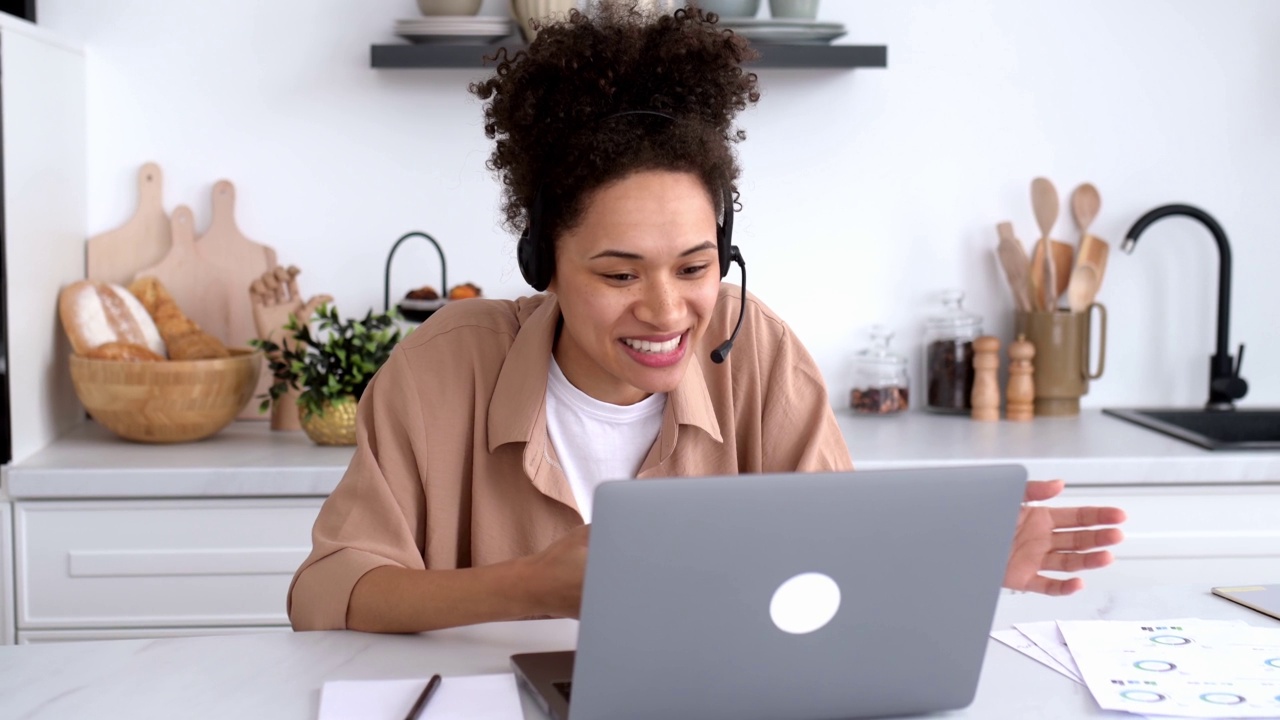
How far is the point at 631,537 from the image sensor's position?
911 mm

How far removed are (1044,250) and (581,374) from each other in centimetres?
147

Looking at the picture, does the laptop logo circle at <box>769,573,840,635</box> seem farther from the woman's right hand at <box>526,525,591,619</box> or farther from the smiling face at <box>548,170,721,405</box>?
the smiling face at <box>548,170,721,405</box>

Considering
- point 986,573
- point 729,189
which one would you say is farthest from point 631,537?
point 729,189

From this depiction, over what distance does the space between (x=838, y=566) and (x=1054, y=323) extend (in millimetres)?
1884

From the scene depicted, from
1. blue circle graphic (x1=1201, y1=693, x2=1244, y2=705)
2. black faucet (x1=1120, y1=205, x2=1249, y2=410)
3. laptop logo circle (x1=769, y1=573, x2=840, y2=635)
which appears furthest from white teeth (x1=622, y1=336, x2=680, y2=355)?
black faucet (x1=1120, y1=205, x2=1249, y2=410)

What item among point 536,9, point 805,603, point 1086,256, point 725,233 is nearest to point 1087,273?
point 1086,256

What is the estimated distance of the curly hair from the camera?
140 centimetres

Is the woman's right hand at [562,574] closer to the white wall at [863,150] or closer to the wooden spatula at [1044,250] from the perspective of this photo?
the white wall at [863,150]

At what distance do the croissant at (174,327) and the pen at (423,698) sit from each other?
1.51 metres

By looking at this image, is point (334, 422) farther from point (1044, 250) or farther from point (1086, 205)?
point (1086, 205)

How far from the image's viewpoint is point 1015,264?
2.70m

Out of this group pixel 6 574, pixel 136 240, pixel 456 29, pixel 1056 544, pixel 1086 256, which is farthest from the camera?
pixel 1086 256

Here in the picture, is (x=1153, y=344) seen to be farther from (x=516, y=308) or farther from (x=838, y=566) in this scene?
(x=838, y=566)

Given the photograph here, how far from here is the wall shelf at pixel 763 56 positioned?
250 centimetres
